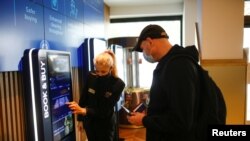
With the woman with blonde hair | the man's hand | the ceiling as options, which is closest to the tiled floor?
the woman with blonde hair

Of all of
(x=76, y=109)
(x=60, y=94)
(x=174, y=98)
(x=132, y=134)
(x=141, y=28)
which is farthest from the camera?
(x=141, y=28)

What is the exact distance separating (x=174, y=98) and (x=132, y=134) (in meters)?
3.56

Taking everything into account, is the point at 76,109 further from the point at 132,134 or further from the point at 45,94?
the point at 132,134

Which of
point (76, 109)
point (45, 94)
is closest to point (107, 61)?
point (76, 109)

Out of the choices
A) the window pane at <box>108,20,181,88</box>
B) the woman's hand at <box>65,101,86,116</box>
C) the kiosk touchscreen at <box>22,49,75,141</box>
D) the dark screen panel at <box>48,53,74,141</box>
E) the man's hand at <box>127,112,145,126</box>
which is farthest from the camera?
the window pane at <box>108,20,181,88</box>

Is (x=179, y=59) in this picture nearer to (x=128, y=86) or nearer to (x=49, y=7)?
(x=49, y=7)

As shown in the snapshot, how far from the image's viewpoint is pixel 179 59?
50.3 inches

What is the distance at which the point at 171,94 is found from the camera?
1240mm

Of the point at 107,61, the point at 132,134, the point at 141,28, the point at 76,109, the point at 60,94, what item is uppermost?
the point at 141,28

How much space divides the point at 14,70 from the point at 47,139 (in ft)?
1.84

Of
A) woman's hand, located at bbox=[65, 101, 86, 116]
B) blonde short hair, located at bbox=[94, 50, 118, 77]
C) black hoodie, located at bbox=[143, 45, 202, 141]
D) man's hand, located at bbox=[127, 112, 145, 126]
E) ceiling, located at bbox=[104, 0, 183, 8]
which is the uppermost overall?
ceiling, located at bbox=[104, 0, 183, 8]

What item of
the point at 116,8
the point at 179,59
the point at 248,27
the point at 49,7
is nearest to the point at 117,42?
the point at 116,8

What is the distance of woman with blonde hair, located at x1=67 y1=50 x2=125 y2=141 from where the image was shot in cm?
220

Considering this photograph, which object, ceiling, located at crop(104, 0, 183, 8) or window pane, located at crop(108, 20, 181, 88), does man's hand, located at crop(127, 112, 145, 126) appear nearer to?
ceiling, located at crop(104, 0, 183, 8)
